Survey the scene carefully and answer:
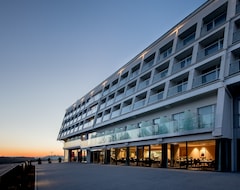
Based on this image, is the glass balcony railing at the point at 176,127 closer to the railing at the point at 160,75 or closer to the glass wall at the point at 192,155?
the glass wall at the point at 192,155

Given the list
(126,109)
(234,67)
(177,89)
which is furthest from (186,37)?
(126,109)

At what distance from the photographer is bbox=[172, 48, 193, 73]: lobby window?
2373 centimetres

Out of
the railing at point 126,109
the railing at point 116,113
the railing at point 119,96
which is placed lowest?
the railing at point 116,113

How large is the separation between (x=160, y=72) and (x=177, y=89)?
4.79 metres

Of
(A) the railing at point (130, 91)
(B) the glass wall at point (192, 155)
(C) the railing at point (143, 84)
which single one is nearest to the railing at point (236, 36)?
(B) the glass wall at point (192, 155)

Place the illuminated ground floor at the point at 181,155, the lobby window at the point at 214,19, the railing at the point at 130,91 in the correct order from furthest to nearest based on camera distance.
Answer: the railing at the point at 130,91, the lobby window at the point at 214,19, the illuminated ground floor at the point at 181,155

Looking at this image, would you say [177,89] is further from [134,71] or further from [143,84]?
[134,71]

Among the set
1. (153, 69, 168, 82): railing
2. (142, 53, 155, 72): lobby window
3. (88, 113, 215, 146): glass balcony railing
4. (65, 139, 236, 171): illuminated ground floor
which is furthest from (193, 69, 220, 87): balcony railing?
(142, 53, 155, 72): lobby window

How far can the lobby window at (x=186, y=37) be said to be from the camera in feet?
79.8

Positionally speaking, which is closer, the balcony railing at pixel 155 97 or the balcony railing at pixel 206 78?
the balcony railing at pixel 206 78

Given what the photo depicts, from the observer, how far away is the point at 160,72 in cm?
2769

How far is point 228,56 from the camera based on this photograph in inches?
724

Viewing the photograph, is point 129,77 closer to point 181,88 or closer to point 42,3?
point 181,88

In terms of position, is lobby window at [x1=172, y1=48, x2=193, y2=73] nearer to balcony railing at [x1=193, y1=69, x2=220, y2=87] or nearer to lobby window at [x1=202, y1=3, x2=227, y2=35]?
lobby window at [x1=202, y1=3, x2=227, y2=35]
